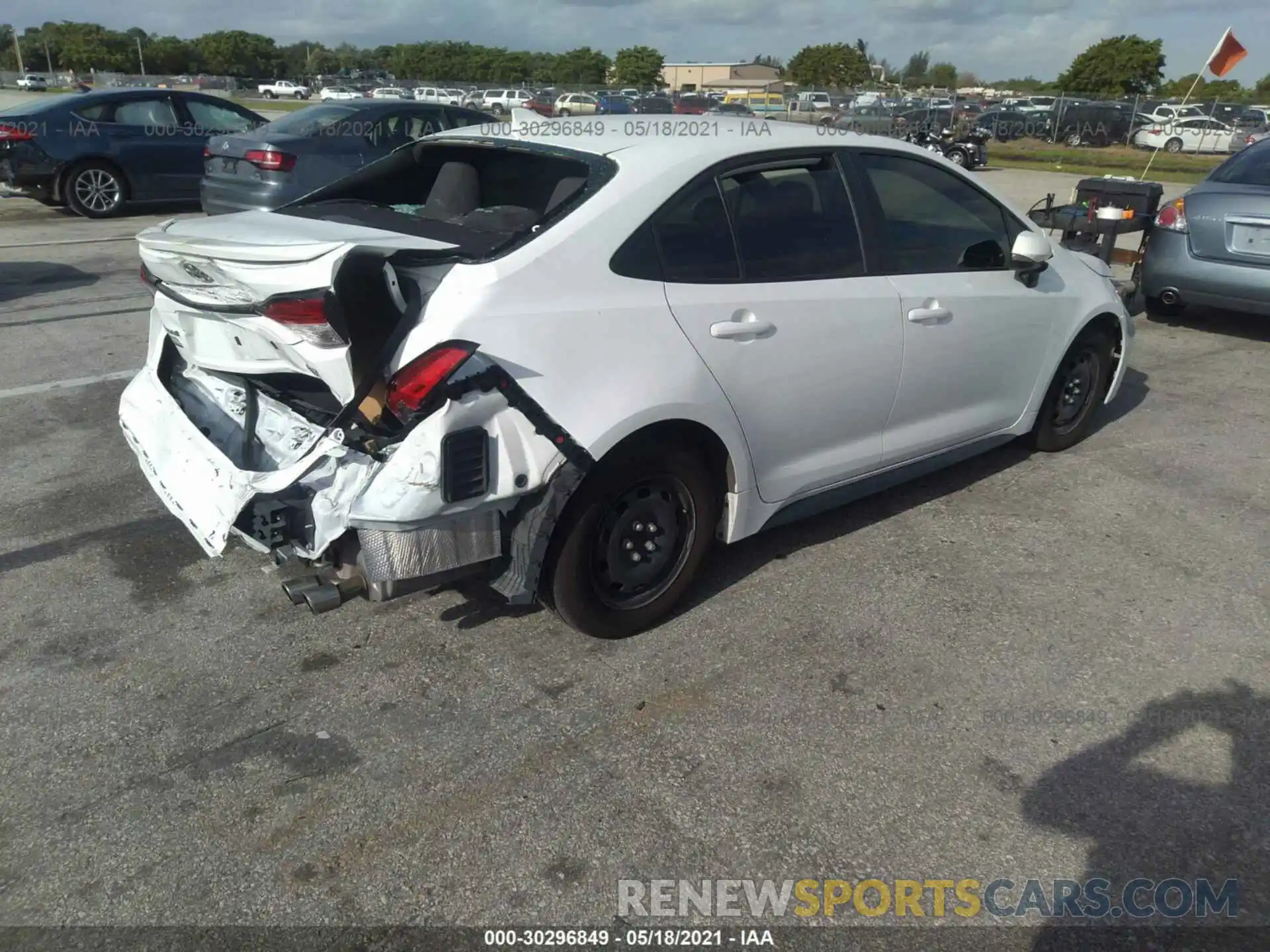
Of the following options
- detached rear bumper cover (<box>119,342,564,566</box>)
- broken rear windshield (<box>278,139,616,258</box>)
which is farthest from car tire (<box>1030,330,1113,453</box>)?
detached rear bumper cover (<box>119,342,564,566</box>)

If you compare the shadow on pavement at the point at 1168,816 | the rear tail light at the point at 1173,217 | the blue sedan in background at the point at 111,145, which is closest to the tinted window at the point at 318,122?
the blue sedan in background at the point at 111,145

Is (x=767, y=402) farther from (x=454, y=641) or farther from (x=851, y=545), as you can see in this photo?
(x=454, y=641)

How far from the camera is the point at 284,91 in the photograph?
57094 mm

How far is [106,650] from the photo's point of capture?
132 inches

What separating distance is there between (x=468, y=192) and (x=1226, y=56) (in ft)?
31.5

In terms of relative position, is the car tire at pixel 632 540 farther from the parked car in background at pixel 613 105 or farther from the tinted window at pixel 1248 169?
the parked car in background at pixel 613 105

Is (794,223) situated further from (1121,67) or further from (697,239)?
(1121,67)

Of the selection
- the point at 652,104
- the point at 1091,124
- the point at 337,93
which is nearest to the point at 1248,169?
the point at 652,104

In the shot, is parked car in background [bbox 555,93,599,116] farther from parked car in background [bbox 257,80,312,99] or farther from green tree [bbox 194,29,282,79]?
green tree [bbox 194,29,282,79]

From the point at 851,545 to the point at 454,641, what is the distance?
1.79 metres

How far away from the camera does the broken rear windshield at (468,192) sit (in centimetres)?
321

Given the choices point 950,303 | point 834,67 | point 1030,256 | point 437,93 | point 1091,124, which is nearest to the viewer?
point 950,303

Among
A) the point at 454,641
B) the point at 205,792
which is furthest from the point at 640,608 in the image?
the point at 205,792

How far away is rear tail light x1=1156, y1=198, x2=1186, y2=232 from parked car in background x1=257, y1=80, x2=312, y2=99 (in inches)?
2116
